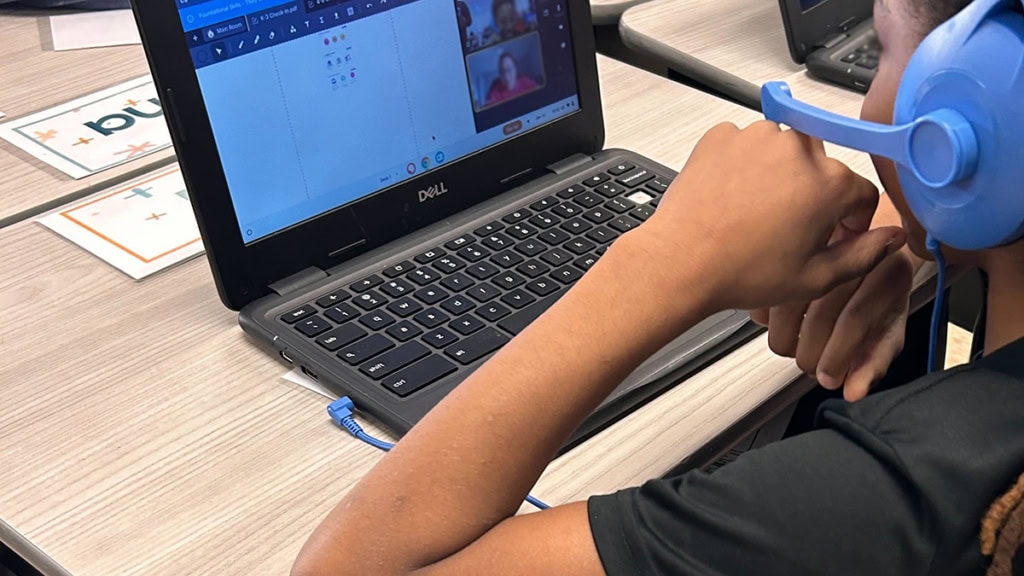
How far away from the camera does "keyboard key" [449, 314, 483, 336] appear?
0.88 m

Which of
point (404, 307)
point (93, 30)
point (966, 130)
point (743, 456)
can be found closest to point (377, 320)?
point (404, 307)

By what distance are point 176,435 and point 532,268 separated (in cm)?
31

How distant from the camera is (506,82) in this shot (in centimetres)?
108

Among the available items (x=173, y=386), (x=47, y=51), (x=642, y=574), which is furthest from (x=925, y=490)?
(x=47, y=51)

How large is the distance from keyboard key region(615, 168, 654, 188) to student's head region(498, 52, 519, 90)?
0.44 feet

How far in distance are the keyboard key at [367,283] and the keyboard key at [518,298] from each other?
0.11m

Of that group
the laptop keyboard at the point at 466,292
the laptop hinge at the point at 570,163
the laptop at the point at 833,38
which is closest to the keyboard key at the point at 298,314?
the laptop keyboard at the point at 466,292

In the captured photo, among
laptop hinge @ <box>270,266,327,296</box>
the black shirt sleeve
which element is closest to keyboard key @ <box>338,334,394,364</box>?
laptop hinge @ <box>270,266,327,296</box>

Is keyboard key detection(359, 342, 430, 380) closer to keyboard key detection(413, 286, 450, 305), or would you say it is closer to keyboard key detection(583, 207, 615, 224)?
keyboard key detection(413, 286, 450, 305)

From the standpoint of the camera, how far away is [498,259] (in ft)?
3.18

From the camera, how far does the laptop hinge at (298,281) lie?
94 centimetres

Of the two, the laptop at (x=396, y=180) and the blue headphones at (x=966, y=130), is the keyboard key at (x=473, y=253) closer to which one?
the laptop at (x=396, y=180)

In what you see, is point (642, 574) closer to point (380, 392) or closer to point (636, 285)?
point (636, 285)

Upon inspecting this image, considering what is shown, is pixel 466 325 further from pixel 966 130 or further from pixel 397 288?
pixel 966 130
